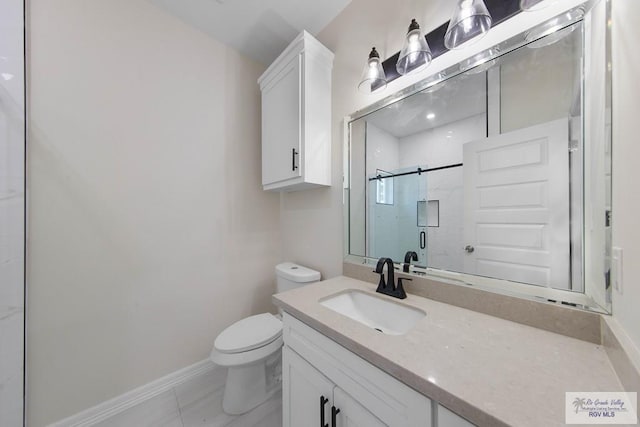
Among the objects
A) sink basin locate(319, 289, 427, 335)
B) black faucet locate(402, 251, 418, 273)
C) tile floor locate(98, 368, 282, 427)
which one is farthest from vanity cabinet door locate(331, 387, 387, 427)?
tile floor locate(98, 368, 282, 427)

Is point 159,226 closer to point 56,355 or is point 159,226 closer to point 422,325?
point 56,355

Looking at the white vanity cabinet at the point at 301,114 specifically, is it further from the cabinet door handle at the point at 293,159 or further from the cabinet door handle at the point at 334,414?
the cabinet door handle at the point at 334,414

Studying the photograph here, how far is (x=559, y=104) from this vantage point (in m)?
0.73

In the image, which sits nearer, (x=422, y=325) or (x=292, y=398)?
(x=422, y=325)

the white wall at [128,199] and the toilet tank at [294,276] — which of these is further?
the toilet tank at [294,276]

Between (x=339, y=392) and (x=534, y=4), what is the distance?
1.46 metres

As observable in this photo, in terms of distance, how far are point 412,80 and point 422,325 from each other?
1.14m

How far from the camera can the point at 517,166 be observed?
809 mm

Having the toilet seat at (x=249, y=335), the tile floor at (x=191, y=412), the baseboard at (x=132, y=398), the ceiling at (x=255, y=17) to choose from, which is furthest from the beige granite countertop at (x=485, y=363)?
the ceiling at (x=255, y=17)

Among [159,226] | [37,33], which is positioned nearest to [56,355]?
[159,226]

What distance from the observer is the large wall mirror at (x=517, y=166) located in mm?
664

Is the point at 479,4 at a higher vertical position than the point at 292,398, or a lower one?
higher

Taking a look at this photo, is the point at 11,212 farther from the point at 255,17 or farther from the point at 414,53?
the point at 414,53

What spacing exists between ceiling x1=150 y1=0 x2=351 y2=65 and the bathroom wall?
779mm
